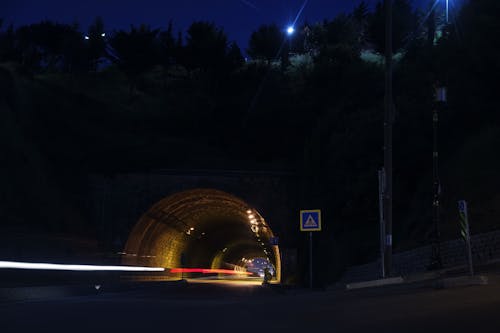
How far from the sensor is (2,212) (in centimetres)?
2800

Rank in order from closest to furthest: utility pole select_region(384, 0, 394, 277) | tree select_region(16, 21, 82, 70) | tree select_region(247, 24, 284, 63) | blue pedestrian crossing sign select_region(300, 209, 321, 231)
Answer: utility pole select_region(384, 0, 394, 277)
blue pedestrian crossing sign select_region(300, 209, 321, 231)
tree select_region(247, 24, 284, 63)
tree select_region(16, 21, 82, 70)

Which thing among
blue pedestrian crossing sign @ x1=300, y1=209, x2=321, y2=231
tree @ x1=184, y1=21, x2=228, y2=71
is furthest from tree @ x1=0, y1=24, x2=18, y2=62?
blue pedestrian crossing sign @ x1=300, y1=209, x2=321, y2=231

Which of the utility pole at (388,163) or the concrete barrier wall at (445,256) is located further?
the concrete barrier wall at (445,256)

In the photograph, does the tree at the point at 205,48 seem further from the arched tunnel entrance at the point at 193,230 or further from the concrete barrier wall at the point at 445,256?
the concrete barrier wall at the point at 445,256

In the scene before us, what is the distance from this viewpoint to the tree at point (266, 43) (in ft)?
192

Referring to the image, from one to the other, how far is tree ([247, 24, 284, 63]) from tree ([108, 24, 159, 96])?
367 inches

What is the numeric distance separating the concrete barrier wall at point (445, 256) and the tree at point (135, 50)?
39.7 metres

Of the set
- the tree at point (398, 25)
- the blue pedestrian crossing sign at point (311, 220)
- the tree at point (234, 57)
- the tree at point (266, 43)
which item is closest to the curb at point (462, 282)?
the blue pedestrian crossing sign at point (311, 220)

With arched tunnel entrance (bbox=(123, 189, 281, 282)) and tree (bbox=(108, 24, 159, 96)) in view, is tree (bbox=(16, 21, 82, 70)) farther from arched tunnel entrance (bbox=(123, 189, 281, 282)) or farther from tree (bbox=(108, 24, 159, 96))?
arched tunnel entrance (bbox=(123, 189, 281, 282))

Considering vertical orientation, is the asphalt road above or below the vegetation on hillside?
below

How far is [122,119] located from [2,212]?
18.7 m

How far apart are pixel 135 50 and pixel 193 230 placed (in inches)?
782

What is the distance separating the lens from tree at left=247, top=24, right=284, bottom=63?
58.4 m

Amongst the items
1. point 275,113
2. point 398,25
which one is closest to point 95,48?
point 275,113
